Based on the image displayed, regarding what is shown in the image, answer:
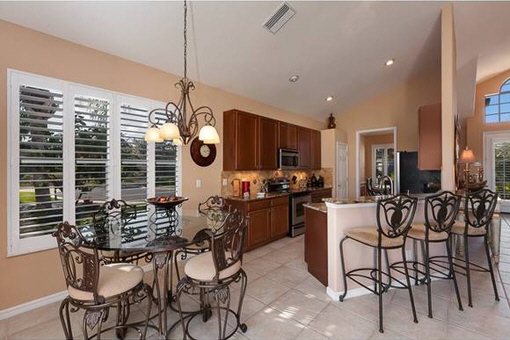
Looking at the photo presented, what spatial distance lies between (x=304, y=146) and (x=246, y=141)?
200 centimetres

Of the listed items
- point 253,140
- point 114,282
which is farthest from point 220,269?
point 253,140

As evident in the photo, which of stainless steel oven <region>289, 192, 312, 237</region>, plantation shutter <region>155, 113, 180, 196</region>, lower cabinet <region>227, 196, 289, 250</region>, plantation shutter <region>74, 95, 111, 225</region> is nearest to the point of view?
→ plantation shutter <region>74, 95, 111, 225</region>

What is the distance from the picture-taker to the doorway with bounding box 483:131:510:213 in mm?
6801

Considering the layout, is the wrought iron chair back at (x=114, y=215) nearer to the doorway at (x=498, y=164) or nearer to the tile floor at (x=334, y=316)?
the tile floor at (x=334, y=316)

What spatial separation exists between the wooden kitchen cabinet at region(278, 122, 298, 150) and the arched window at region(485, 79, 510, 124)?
5.95m

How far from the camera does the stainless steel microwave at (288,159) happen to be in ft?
16.4

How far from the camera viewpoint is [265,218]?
423cm

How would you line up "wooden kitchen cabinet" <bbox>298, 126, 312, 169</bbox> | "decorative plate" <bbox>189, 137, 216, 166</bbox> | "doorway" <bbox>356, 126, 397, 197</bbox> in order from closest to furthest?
"decorative plate" <bbox>189, 137, 216, 166</bbox> < "wooden kitchen cabinet" <bbox>298, 126, 312, 169</bbox> < "doorway" <bbox>356, 126, 397, 197</bbox>

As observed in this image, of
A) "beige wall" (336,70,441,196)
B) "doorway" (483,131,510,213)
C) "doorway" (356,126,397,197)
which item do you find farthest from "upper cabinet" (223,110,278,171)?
"doorway" (483,131,510,213)

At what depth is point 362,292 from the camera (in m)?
2.64

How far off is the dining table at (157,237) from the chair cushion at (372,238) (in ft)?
4.67

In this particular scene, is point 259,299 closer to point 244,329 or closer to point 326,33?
point 244,329

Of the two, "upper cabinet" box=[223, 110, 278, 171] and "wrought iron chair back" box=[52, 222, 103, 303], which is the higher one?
"upper cabinet" box=[223, 110, 278, 171]

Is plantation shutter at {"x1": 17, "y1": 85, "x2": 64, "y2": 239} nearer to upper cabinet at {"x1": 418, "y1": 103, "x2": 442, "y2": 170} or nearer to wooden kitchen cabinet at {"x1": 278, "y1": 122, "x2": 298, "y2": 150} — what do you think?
wooden kitchen cabinet at {"x1": 278, "y1": 122, "x2": 298, "y2": 150}
